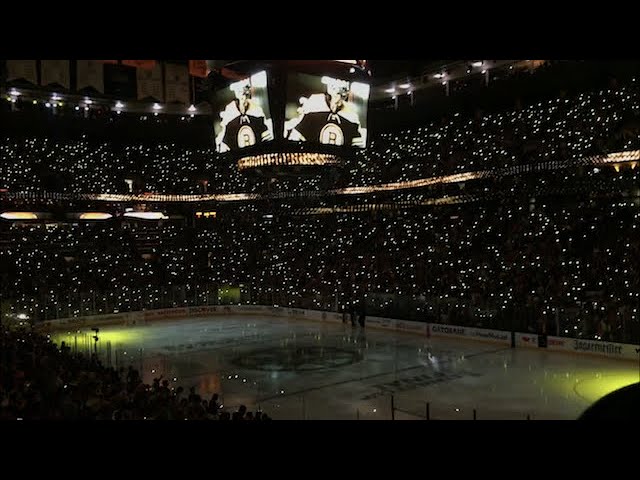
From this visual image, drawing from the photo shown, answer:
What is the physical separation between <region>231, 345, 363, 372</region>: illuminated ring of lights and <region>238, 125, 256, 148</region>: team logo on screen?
788cm

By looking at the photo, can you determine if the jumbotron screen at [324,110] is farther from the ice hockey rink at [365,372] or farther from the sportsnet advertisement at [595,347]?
the sportsnet advertisement at [595,347]

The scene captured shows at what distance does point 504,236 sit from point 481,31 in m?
29.7

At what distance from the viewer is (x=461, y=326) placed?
2734cm

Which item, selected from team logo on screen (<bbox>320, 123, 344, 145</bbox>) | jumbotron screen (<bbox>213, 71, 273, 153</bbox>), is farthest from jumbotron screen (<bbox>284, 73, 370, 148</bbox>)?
jumbotron screen (<bbox>213, 71, 273, 153</bbox>)

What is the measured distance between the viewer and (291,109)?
1938cm

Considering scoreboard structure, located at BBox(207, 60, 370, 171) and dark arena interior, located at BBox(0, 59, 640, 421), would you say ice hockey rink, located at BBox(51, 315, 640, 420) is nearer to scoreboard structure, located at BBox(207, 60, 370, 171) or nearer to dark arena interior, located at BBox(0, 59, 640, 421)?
dark arena interior, located at BBox(0, 59, 640, 421)

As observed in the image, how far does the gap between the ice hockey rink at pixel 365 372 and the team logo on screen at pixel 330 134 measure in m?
7.75

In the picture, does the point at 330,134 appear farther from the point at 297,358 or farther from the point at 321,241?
the point at 321,241

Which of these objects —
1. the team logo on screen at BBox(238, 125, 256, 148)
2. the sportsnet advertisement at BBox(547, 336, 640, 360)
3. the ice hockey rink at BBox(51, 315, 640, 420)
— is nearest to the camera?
the ice hockey rink at BBox(51, 315, 640, 420)

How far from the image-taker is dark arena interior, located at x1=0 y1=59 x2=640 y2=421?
1728 centimetres

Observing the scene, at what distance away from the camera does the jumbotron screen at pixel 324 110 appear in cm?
1930

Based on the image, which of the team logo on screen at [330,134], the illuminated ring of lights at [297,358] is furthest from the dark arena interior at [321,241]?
the illuminated ring of lights at [297,358]

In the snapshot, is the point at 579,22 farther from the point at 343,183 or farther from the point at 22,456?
the point at 343,183

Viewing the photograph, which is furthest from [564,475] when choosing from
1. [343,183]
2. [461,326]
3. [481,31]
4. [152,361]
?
[343,183]
